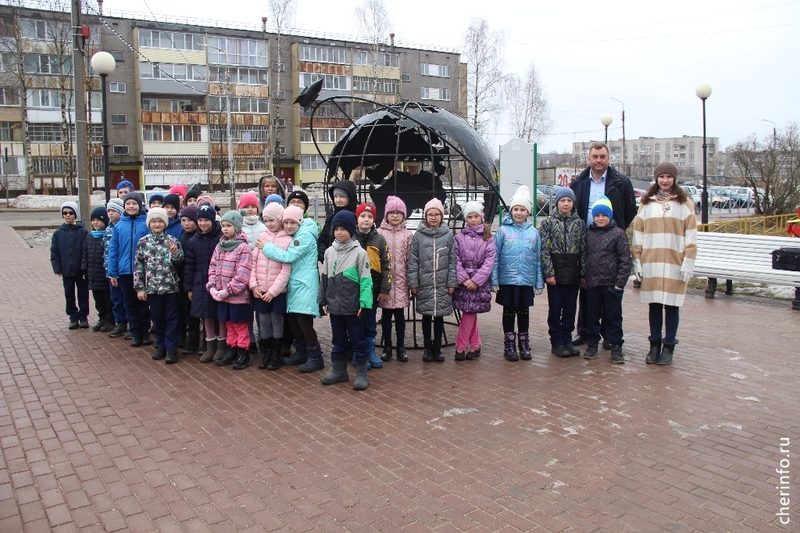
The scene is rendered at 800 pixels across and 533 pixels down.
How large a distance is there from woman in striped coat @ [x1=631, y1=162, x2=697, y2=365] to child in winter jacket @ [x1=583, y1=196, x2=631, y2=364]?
22cm

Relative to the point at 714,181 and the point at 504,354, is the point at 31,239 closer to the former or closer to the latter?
the point at 504,354

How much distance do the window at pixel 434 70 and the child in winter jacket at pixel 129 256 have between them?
181 ft

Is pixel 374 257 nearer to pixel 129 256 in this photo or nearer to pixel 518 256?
pixel 518 256

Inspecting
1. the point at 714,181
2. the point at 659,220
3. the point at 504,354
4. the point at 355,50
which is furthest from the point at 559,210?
the point at 714,181

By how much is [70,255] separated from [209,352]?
9.67ft

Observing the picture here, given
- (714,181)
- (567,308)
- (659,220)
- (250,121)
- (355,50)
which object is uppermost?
(355,50)

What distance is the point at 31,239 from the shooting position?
19.8m

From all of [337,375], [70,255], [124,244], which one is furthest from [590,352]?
[70,255]

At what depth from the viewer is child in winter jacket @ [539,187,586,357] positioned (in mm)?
6738

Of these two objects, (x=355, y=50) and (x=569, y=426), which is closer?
(x=569, y=426)

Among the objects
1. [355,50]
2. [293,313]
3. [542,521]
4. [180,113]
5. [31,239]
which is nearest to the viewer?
[542,521]

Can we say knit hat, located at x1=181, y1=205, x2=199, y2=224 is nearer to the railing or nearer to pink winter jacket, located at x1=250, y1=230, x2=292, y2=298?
pink winter jacket, located at x1=250, y1=230, x2=292, y2=298

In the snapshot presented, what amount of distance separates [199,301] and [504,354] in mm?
3317

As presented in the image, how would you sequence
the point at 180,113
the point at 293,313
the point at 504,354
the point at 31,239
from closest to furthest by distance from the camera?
the point at 293,313 < the point at 504,354 < the point at 31,239 < the point at 180,113
